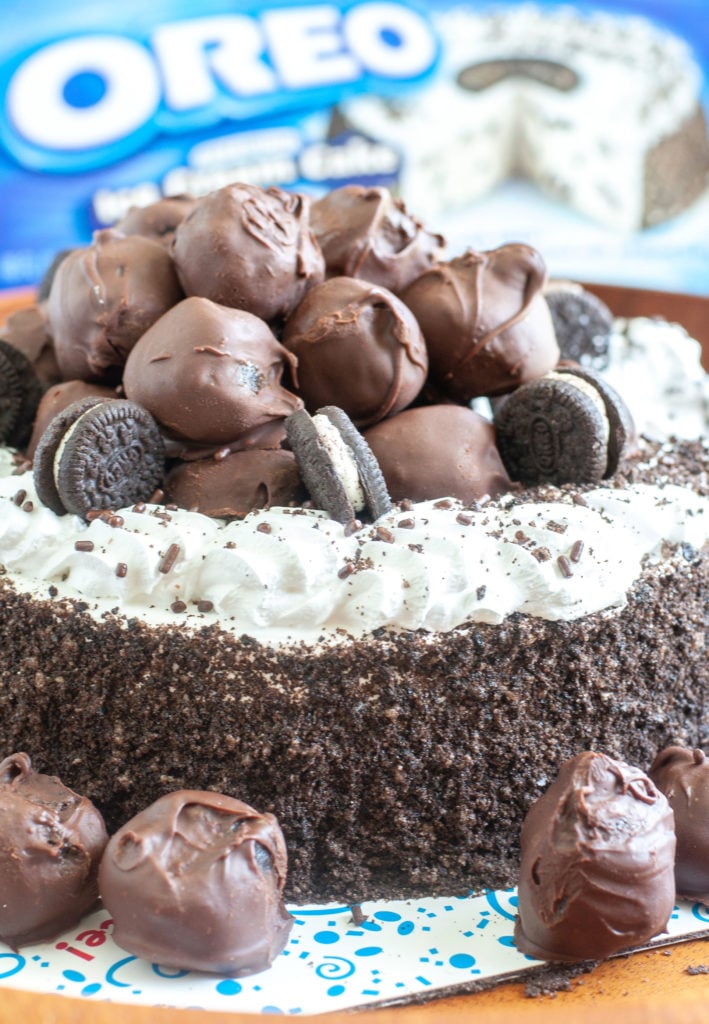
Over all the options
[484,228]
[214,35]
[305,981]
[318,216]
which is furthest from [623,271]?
[305,981]

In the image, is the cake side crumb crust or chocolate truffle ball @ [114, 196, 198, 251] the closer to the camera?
the cake side crumb crust

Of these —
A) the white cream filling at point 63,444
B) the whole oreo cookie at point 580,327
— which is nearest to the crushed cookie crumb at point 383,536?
the white cream filling at point 63,444

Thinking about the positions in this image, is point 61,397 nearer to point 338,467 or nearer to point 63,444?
point 63,444

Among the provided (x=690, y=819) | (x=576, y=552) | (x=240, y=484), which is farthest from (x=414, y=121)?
(x=690, y=819)

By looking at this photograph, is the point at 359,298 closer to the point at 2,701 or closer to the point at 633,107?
the point at 2,701

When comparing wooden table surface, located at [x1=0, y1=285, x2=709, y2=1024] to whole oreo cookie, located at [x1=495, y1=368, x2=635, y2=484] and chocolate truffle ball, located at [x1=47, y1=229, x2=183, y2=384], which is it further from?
chocolate truffle ball, located at [x1=47, y1=229, x2=183, y2=384]

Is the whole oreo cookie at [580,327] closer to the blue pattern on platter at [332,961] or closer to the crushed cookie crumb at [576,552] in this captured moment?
the crushed cookie crumb at [576,552]

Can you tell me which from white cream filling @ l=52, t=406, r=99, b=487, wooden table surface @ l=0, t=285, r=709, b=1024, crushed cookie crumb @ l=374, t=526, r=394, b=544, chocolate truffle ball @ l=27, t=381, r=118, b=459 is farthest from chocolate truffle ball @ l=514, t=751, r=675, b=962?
chocolate truffle ball @ l=27, t=381, r=118, b=459

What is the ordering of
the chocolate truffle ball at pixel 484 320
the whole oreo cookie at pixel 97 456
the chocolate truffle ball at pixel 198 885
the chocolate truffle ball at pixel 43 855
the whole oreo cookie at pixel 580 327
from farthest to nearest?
the whole oreo cookie at pixel 580 327, the chocolate truffle ball at pixel 484 320, the whole oreo cookie at pixel 97 456, the chocolate truffle ball at pixel 43 855, the chocolate truffle ball at pixel 198 885
